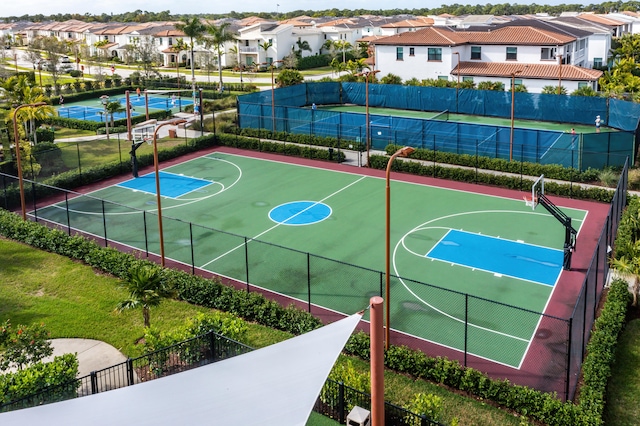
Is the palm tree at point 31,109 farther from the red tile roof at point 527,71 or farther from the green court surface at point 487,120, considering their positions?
the red tile roof at point 527,71

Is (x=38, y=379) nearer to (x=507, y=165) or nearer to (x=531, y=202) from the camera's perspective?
(x=531, y=202)

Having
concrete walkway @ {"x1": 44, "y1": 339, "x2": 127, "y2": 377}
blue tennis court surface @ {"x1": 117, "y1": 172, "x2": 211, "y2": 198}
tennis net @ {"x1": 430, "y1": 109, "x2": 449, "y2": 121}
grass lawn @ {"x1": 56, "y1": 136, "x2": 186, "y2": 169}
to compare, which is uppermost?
tennis net @ {"x1": 430, "y1": 109, "x2": 449, "y2": 121}

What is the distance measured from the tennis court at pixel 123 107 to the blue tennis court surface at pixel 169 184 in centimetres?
2051

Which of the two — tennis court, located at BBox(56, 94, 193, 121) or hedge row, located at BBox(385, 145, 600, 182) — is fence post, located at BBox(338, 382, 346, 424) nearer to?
hedge row, located at BBox(385, 145, 600, 182)

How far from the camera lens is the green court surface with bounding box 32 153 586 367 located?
67.8ft

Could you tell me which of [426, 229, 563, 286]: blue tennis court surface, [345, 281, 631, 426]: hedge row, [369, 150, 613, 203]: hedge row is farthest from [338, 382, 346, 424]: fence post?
[369, 150, 613, 203]: hedge row

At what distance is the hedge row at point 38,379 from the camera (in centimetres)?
1487

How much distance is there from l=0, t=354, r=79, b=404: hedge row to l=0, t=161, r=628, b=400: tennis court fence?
723 centimetres

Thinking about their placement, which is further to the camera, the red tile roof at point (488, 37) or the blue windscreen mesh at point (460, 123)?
the red tile roof at point (488, 37)

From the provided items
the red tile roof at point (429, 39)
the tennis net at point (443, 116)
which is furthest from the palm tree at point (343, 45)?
the tennis net at point (443, 116)

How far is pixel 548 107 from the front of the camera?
166ft

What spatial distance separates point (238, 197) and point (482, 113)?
92.3 ft

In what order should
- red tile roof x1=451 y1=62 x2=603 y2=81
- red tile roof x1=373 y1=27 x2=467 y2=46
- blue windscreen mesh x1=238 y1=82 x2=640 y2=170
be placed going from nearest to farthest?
blue windscreen mesh x1=238 y1=82 x2=640 y2=170, red tile roof x1=451 y1=62 x2=603 y2=81, red tile roof x1=373 y1=27 x2=467 y2=46

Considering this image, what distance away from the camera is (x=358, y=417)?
13.8 m
